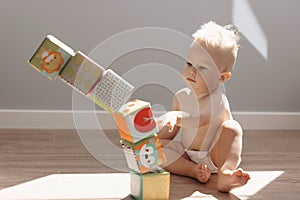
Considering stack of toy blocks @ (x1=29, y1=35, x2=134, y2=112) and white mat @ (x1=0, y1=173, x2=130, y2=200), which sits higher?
stack of toy blocks @ (x1=29, y1=35, x2=134, y2=112)

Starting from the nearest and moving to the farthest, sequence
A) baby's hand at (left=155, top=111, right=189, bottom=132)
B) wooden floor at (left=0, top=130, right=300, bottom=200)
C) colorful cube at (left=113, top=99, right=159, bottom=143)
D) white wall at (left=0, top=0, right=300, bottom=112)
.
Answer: colorful cube at (left=113, top=99, right=159, bottom=143)
baby's hand at (left=155, top=111, right=189, bottom=132)
wooden floor at (left=0, top=130, right=300, bottom=200)
white wall at (left=0, top=0, right=300, bottom=112)

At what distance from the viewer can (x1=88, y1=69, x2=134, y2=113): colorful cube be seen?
4.75ft

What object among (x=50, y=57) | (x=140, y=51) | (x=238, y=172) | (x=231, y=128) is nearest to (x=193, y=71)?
Result: (x=231, y=128)

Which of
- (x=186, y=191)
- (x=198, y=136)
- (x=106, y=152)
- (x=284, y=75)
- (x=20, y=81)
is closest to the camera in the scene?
(x=186, y=191)

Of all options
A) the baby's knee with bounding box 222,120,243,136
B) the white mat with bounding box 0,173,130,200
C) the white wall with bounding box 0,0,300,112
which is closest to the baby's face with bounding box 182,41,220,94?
the baby's knee with bounding box 222,120,243,136

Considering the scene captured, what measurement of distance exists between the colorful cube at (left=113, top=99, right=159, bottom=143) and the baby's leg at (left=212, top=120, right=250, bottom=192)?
0.26 metres

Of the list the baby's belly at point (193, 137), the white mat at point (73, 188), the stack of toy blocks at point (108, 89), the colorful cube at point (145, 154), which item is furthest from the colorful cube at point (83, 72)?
the baby's belly at point (193, 137)

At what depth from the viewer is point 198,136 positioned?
5.70ft

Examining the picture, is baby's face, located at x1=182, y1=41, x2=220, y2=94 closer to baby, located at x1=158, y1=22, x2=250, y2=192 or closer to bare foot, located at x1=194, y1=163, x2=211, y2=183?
baby, located at x1=158, y1=22, x2=250, y2=192

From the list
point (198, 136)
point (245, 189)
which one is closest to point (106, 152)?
point (198, 136)

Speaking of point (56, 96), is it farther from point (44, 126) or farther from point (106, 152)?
point (106, 152)

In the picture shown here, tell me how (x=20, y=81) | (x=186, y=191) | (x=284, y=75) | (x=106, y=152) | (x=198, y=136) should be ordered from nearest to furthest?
1. (x=186, y=191)
2. (x=198, y=136)
3. (x=106, y=152)
4. (x=20, y=81)
5. (x=284, y=75)

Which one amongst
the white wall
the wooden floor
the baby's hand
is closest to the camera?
the baby's hand

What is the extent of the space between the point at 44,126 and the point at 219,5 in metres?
0.80
